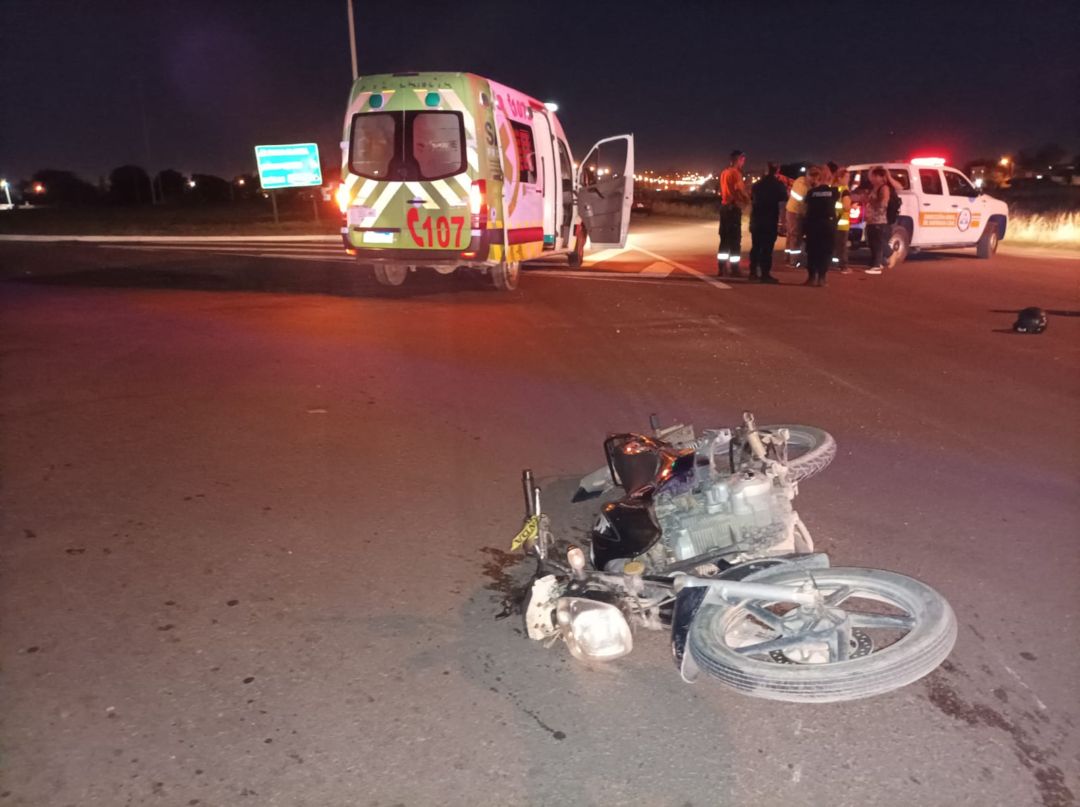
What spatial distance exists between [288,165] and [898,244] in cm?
2716

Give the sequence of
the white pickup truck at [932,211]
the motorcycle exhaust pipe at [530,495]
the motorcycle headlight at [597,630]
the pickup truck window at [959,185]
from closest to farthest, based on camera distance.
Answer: the motorcycle headlight at [597,630]
the motorcycle exhaust pipe at [530,495]
the white pickup truck at [932,211]
the pickup truck window at [959,185]

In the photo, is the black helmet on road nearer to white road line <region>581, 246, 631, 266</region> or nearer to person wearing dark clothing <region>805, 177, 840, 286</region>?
person wearing dark clothing <region>805, 177, 840, 286</region>

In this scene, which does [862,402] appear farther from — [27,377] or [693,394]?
[27,377]

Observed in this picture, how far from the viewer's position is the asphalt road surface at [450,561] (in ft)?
7.95

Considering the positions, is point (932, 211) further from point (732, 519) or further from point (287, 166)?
point (287, 166)

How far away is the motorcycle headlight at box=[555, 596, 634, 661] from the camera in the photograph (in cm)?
285

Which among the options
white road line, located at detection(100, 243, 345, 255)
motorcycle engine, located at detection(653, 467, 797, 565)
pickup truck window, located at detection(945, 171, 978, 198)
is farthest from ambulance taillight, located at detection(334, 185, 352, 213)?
pickup truck window, located at detection(945, 171, 978, 198)

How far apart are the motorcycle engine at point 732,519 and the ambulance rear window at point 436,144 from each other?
27.6ft

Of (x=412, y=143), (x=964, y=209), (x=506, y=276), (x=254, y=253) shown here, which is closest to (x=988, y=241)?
(x=964, y=209)

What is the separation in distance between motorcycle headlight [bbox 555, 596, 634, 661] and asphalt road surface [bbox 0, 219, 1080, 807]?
77 millimetres

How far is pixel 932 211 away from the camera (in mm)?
15633

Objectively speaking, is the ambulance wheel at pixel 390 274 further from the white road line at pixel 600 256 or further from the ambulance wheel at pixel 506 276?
the white road line at pixel 600 256

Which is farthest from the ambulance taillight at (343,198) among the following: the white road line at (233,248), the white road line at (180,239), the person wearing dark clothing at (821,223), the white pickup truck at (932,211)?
the white road line at (180,239)

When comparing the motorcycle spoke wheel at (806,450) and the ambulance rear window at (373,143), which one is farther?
the ambulance rear window at (373,143)
